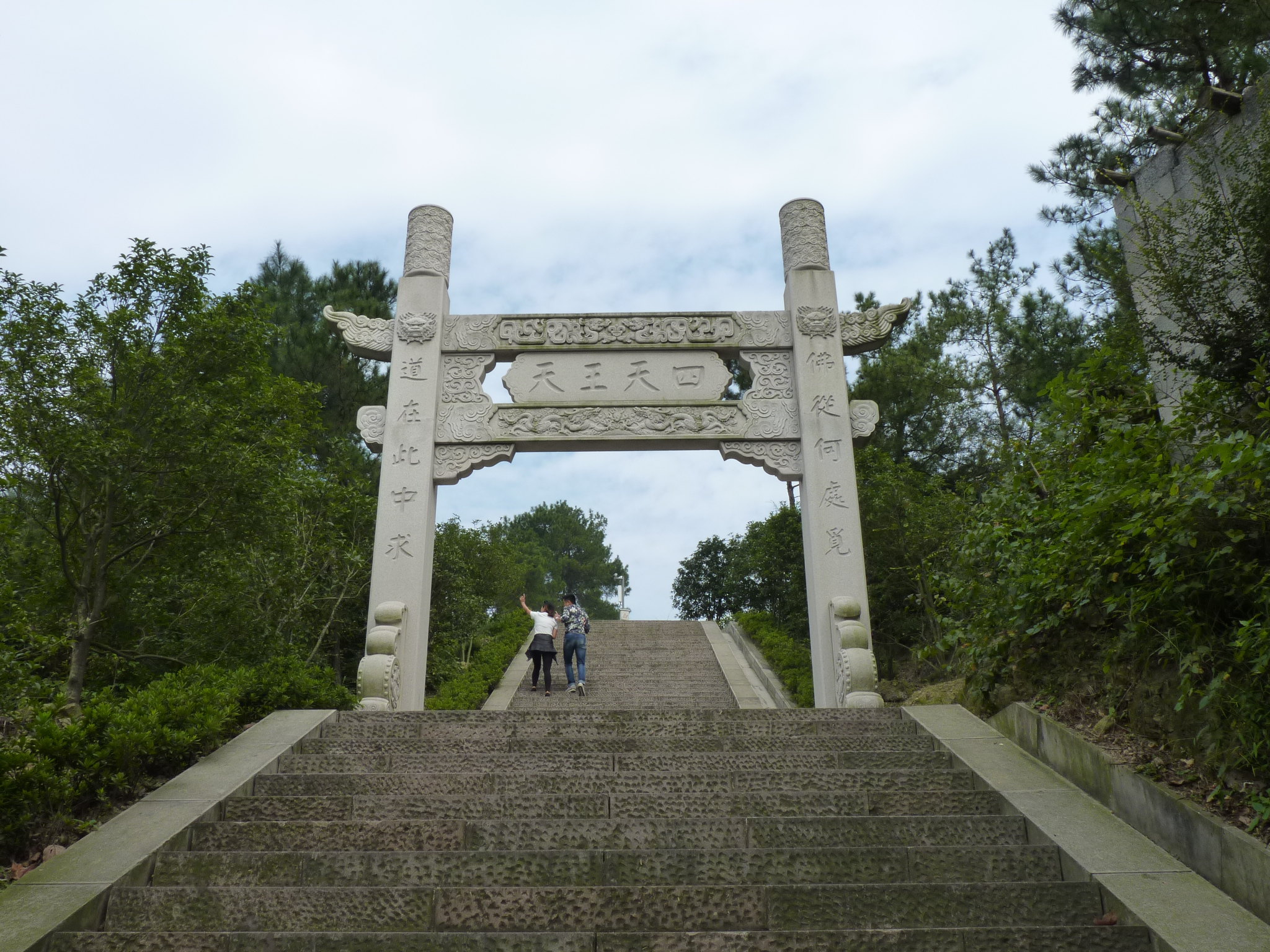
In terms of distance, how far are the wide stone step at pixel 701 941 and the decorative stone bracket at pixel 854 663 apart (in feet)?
11.9

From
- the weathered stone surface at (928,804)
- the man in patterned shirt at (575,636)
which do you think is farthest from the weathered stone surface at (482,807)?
the man in patterned shirt at (575,636)

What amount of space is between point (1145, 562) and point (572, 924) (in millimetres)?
2809

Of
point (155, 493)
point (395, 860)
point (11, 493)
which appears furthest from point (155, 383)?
point (395, 860)

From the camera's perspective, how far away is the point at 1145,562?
4.05m

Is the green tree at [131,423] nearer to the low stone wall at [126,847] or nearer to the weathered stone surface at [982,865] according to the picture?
the low stone wall at [126,847]

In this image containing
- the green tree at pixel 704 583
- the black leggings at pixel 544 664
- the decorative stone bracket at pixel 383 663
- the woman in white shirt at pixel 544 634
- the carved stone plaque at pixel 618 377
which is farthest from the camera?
the green tree at pixel 704 583

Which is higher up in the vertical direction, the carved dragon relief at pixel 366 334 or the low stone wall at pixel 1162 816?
the carved dragon relief at pixel 366 334

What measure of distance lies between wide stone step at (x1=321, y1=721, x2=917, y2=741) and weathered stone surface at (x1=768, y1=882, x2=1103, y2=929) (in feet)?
6.42

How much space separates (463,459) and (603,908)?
5306mm

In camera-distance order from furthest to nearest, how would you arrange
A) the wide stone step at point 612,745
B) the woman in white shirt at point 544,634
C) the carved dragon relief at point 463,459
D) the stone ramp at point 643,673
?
the stone ramp at point 643,673, the woman in white shirt at point 544,634, the carved dragon relief at point 463,459, the wide stone step at point 612,745

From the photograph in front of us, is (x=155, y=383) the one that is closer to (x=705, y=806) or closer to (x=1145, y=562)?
(x=705, y=806)

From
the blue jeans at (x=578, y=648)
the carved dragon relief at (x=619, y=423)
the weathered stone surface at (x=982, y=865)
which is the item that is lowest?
the weathered stone surface at (x=982, y=865)

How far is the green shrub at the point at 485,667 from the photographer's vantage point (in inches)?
425

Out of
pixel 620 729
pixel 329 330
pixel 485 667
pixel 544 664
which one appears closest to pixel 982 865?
pixel 620 729
